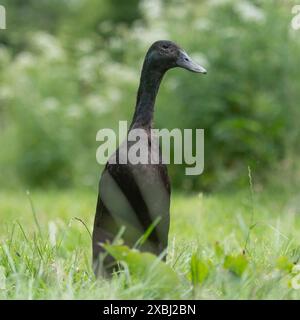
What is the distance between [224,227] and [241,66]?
251 cm

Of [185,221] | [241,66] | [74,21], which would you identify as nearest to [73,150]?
[241,66]

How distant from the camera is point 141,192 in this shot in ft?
7.98

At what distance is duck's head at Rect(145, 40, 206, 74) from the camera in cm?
260

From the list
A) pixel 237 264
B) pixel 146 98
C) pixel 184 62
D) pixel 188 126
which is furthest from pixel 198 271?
pixel 188 126

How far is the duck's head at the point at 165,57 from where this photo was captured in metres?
2.60

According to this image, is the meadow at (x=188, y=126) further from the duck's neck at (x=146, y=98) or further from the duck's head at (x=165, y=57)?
the duck's head at (x=165, y=57)

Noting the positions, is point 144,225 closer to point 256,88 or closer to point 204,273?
point 204,273

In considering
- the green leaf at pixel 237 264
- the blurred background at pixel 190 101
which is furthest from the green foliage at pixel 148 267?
the blurred background at pixel 190 101

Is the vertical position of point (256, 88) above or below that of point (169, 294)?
above

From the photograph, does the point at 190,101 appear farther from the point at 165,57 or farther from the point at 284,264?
the point at 284,264

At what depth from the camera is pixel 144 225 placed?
2.50 metres

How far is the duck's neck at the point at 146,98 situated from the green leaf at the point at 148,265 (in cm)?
45

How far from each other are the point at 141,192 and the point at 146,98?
347mm
